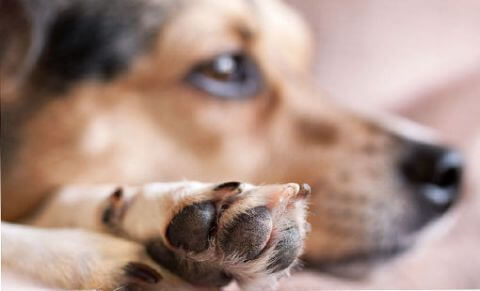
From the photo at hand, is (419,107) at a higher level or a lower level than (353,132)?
higher

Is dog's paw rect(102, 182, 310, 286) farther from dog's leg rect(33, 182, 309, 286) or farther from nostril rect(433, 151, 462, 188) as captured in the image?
nostril rect(433, 151, 462, 188)

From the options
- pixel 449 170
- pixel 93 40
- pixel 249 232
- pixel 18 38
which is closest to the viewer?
pixel 249 232

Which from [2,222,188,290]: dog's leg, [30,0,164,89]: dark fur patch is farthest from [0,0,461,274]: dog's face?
[2,222,188,290]: dog's leg

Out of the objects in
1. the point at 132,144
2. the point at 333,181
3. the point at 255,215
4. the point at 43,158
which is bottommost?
the point at 255,215

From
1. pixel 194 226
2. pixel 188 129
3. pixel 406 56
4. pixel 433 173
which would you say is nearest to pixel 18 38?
pixel 188 129

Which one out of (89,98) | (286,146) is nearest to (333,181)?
(286,146)

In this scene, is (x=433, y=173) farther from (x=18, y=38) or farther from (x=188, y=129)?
(x=18, y=38)

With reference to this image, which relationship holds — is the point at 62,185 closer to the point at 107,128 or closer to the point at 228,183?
the point at 107,128
